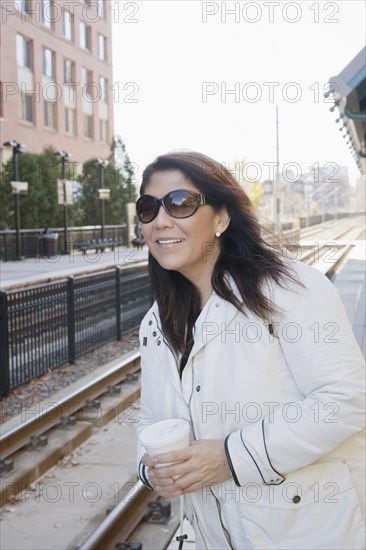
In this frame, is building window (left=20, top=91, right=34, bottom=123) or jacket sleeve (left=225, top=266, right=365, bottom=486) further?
building window (left=20, top=91, right=34, bottom=123)

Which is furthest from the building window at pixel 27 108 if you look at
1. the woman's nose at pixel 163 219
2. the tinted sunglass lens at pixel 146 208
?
the woman's nose at pixel 163 219

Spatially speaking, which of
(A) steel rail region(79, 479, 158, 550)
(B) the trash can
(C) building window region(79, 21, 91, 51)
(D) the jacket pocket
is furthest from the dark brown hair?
(C) building window region(79, 21, 91, 51)

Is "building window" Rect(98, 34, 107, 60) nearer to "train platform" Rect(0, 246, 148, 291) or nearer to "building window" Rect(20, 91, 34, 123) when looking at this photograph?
"building window" Rect(20, 91, 34, 123)

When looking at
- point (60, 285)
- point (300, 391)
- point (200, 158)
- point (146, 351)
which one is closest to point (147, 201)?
point (200, 158)

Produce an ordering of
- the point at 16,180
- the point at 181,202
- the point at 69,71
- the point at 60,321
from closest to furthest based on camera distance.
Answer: the point at 181,202
the point at 60,321
the point at 16,180
the point at 69,71

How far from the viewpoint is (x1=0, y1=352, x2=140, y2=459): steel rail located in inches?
233

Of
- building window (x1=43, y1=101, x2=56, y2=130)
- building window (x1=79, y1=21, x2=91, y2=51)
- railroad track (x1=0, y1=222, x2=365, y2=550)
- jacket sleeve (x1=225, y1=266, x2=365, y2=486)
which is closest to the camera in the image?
jacket sleeve (x1=225, y1=266, x2=365, y2=486)

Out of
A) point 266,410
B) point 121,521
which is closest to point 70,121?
point 121,521

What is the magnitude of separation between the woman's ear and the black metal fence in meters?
5.58

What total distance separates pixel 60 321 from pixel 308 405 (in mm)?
7584

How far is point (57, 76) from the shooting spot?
39.7 meters

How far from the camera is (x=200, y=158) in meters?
2.16

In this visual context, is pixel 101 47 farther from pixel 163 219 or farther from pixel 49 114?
pixel 163 219

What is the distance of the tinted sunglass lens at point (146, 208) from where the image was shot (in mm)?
2199
